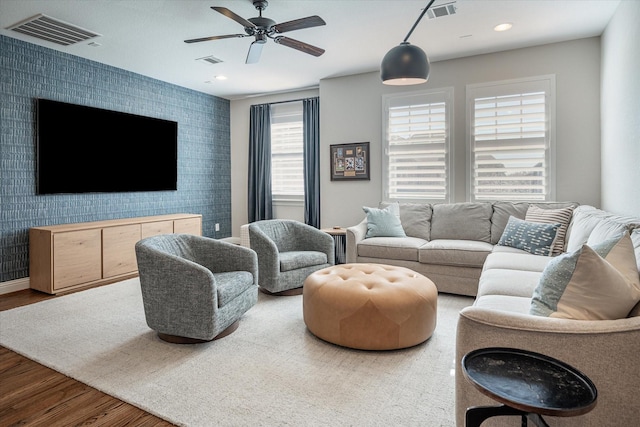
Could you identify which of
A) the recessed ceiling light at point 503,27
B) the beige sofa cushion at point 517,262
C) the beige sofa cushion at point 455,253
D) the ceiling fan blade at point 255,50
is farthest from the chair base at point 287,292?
the recessed ceiling light at point 503,27

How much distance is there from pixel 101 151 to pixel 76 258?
1.41m

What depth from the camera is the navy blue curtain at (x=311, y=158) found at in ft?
19.7

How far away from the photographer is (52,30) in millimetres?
3703

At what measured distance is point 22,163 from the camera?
13.5 feet

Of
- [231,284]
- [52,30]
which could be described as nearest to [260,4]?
[52,30]

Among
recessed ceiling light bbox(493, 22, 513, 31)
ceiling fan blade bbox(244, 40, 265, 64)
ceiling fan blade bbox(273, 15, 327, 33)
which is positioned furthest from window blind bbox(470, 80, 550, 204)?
ceiling fan blade bbox(244, 40, 265, 64)

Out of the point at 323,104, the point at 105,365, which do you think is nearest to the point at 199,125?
the point at 323,104

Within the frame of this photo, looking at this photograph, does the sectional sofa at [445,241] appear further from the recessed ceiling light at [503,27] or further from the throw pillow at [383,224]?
the recessed ceiling light at [503,27]

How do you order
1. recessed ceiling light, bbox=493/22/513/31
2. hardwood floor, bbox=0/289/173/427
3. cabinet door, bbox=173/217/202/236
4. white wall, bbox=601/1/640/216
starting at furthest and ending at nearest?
cabinet door, bbox=173/217/202/236 < recessed ceiling light, bbox=493/22/513/31 < white wall, bbox=601/1/640/216 < hardwood floor, bbox=0/289/173/427

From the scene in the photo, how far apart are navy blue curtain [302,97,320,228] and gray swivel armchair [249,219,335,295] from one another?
5.60 ft

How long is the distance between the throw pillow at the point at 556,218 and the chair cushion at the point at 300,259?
7.07 feet

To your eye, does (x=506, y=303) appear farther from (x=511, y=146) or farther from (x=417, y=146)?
(x=417, y=146)

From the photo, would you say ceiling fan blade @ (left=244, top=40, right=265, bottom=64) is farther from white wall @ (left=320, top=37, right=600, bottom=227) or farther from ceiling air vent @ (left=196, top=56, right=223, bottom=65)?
white wall @ (left=320, top=37, right=600, bottom=227)

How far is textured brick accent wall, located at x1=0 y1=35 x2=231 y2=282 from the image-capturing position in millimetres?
3998
